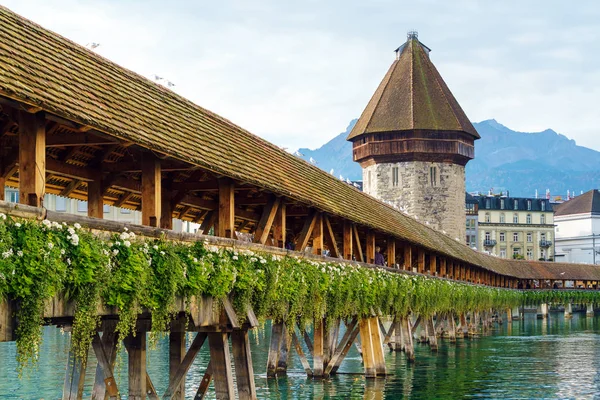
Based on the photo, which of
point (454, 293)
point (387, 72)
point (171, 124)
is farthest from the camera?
point (387, 72)

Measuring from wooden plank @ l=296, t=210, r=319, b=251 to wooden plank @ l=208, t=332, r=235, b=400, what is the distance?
4.71m

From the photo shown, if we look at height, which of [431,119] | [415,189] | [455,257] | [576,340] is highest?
[431,119]

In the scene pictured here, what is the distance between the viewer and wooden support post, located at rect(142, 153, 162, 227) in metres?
12.3

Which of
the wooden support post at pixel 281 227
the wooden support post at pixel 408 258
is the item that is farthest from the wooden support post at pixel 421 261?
the wooden support post at pixel 281 227

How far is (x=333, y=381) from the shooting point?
26344 mm

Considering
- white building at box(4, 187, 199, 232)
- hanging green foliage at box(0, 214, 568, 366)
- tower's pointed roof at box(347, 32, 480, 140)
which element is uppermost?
tower's pointed roof at box(347, 32, 480, 140)

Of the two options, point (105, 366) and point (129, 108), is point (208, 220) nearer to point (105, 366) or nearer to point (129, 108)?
point (105, 366)

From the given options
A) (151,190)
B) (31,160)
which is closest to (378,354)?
(151,190)

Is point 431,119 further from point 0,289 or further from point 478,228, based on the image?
point 0,289

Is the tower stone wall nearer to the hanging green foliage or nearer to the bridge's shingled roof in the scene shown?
the bridge's shingled roof

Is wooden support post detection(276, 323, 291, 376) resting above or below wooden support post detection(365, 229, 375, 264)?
below

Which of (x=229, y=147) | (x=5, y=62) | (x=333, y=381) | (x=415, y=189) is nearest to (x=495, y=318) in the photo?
(x=415, y=189)

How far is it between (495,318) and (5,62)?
71930 mm

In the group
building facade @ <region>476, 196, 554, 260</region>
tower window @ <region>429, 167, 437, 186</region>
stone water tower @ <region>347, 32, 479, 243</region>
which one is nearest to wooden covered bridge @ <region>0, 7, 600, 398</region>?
stone water tower @ <region>347, 32, 479, 243</region>
